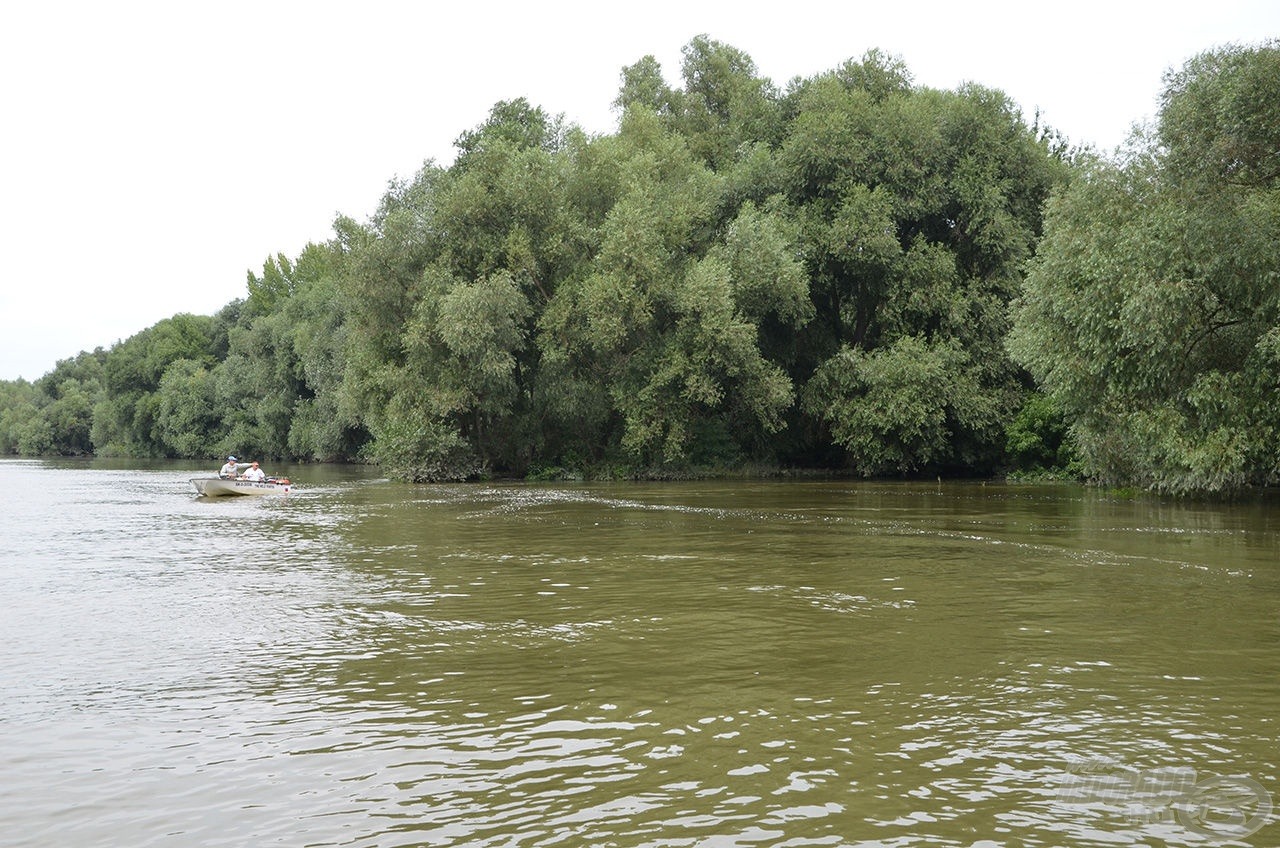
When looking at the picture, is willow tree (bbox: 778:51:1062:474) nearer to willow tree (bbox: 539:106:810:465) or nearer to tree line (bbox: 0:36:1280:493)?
tree line (bbox: 0:36:1280:493)

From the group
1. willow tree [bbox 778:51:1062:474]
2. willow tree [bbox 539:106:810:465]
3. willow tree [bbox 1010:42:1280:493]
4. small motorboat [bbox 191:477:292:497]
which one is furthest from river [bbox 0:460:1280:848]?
willow tree [bbox 778:51:1062:474]

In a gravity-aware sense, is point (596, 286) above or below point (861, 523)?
above

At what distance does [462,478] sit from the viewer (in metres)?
57.3

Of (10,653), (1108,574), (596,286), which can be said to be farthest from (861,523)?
(596,286)

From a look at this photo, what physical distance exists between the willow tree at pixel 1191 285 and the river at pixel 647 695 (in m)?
8.87

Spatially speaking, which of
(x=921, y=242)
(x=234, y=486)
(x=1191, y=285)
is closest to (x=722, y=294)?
(x=921, y=242)

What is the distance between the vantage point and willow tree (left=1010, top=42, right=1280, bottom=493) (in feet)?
101

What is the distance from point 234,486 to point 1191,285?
38.0 metres

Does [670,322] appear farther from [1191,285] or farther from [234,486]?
[1191,285]

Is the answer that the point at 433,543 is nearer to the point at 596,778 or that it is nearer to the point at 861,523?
the point at 861,523

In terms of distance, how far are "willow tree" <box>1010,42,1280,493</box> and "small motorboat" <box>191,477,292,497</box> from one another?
34.2 meters

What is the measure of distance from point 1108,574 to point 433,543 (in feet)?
51.3

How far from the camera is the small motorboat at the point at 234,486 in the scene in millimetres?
44750

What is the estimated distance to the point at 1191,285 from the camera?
31562 mm
